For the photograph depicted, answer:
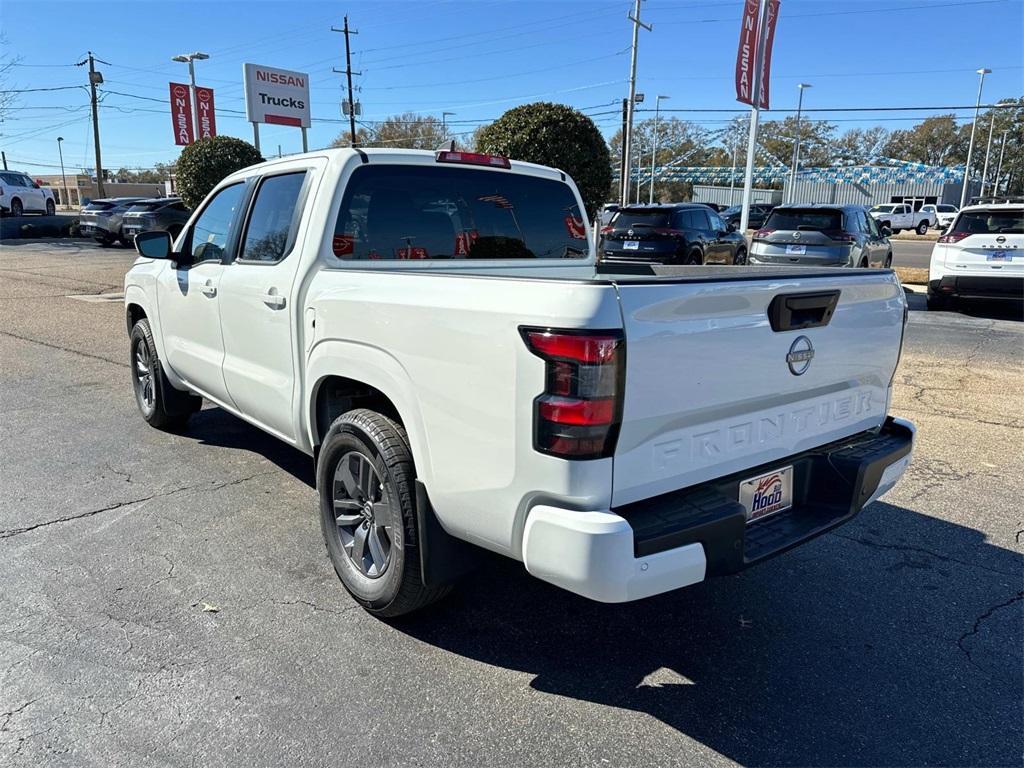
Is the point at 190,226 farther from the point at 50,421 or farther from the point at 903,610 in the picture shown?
the point at 903,610

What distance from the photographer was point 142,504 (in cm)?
424

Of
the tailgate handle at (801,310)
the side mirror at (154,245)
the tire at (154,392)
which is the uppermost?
the side mirror at (154,245)

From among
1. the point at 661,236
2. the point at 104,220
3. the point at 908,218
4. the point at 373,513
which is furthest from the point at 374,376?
the point at 908,218

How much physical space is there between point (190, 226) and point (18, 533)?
2.17 m

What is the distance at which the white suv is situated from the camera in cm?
1099

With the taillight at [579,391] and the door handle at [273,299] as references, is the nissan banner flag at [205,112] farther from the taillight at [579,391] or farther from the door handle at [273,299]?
the taillight at [579,391]

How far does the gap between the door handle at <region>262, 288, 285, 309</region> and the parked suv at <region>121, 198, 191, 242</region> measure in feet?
69.6

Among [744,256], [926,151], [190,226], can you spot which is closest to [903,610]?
[190,226]

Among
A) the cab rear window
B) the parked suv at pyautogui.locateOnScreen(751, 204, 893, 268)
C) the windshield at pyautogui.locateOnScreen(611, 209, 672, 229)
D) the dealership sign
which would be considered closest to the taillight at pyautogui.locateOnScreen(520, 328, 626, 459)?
the cab rear window

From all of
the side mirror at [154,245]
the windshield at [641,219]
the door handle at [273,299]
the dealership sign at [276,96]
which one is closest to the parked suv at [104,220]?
the dealership sign at [276,96]

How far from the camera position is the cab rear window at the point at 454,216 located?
11.6ft

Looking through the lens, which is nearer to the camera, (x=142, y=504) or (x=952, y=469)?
(x=142, y=504)

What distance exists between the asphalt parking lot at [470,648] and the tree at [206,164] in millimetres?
18330

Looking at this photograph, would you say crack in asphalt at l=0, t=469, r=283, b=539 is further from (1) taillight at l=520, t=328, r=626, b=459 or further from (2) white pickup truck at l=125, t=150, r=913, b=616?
(1) taillight at l=520, t=328, r=626, b=459
